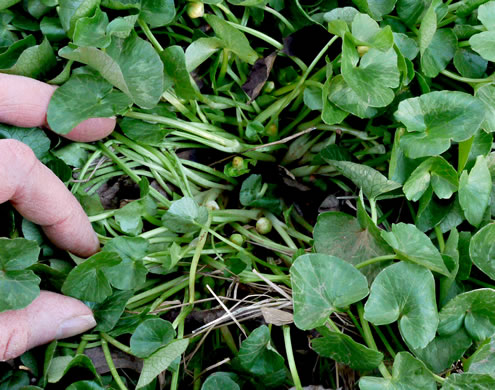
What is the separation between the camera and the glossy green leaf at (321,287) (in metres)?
0.72

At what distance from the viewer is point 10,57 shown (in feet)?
2.84

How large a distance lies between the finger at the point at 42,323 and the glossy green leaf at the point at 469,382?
53 centimetres

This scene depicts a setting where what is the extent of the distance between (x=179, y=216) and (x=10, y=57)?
1.27ft

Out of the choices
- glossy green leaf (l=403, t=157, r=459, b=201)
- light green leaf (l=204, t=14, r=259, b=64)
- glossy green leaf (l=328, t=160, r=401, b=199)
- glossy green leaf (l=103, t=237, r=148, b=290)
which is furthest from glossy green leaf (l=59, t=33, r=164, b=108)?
glossy green leaf (l=403, t=157, r=459, b=201)

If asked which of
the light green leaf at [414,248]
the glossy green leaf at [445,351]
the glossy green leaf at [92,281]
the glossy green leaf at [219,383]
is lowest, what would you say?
the glossy green leaf at [219,383]

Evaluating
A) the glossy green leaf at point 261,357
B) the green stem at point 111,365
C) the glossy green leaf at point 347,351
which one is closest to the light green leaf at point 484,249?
the glossy green leaf at point 347,351

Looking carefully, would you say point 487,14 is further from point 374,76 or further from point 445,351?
point 445,351

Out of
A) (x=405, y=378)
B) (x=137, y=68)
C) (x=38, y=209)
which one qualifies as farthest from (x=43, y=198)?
(x=405, y=378)

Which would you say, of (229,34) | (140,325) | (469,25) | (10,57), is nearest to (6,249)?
(140,325)

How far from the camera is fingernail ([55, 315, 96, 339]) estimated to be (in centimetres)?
80

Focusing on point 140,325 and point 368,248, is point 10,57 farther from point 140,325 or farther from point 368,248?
point 368,248

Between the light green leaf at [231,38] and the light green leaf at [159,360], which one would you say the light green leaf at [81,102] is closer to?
the light green leaf at [231,38]

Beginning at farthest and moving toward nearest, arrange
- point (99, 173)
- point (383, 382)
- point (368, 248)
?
1. point (99, 173)
2. point (368, 248)
3. point (383, 382)

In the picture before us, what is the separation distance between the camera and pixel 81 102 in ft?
2.73
